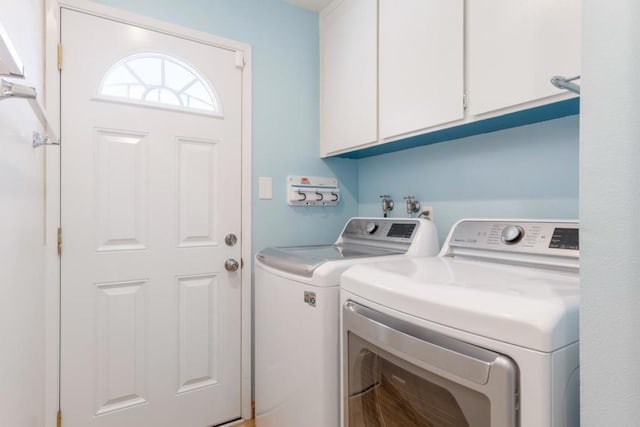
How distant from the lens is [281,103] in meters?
2.08

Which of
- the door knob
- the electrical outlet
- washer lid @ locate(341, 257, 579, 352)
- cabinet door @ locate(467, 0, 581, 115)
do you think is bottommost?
the door knob

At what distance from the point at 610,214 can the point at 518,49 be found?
90 centimetres

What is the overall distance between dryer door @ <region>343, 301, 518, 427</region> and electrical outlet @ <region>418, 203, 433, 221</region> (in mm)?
932

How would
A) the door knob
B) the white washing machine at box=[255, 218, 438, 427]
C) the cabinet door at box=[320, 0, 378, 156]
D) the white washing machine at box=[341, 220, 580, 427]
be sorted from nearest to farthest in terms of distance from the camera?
1. the white washing machine at box=[341, 220, 580, 427]
2. the white washing machine at box=[255, 218, 438, 427]
3. the cabinet door at box=[320, 0, 378, 156]
4. the door knob

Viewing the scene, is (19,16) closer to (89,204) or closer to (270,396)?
(89,204)

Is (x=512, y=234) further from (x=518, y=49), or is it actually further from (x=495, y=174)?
(x=518, y=49)

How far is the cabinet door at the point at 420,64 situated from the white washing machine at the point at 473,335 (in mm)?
534

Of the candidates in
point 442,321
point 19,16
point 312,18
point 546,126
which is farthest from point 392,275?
point 312,18

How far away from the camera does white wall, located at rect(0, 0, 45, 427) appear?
34.2 inches

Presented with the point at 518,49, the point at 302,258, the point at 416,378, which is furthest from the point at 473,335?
the point at 518,49

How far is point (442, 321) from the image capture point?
0.77 meters

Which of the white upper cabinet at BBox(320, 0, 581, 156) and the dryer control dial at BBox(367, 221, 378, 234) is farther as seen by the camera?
the dryer control dial at BBox(367, 221, 378, 234)

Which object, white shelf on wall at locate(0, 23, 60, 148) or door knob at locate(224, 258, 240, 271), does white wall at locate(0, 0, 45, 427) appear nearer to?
white shelf on wall at locate(0, 23, 60, 148)

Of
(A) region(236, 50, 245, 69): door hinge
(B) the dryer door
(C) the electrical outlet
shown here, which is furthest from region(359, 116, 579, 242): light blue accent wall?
(A) region(236, 50, 245, 69): door hinge
